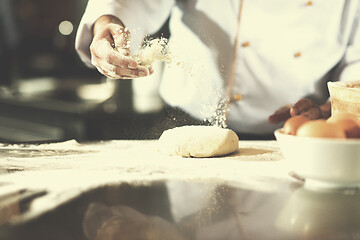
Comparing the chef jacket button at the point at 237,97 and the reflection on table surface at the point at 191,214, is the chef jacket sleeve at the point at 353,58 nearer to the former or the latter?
the chef jacket button at the point at 237,97

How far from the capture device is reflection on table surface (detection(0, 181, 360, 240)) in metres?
0.53

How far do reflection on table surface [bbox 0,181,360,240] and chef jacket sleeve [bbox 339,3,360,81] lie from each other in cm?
101

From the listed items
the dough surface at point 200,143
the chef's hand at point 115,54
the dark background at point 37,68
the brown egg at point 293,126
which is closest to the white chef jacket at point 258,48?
the chef's hand at point 115,54

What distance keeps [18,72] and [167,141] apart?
7.46 ft

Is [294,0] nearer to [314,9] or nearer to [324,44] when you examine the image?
[314,9]

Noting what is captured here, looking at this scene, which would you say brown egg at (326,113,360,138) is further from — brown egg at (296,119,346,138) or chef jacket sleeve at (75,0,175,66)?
chef jacket sleeve at (75,0,175,66)

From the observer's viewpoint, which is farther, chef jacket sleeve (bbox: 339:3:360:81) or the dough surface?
chef jacket sleeve (bbox: 339:3:360:81)

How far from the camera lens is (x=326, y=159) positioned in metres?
0.67

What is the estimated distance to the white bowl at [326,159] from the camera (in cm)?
65

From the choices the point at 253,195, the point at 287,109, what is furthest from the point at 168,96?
the point at 253,195

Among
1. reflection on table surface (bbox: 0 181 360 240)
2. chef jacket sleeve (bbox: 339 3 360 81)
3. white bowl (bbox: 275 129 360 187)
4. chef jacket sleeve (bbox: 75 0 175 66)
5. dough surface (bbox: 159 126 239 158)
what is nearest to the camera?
reflection on table surface (bbox: 0 181 360 240)

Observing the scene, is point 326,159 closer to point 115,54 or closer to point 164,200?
point 164,200

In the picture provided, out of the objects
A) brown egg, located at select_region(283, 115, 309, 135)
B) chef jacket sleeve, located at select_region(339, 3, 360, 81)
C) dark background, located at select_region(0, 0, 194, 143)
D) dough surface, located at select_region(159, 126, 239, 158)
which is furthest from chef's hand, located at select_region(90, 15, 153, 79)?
dark background, located at select_region(0, 0, 194, 143)

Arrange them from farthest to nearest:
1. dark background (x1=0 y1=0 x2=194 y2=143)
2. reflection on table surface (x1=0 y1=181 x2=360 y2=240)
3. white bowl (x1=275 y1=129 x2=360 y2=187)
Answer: dark background (x1=0 y1=0 x2=194 y2=143)
white bowl (x1=275 y1=129 x2=360 y2=187)
reflection on table surface (x1=0 y1=181 x2=360 y2=240)
